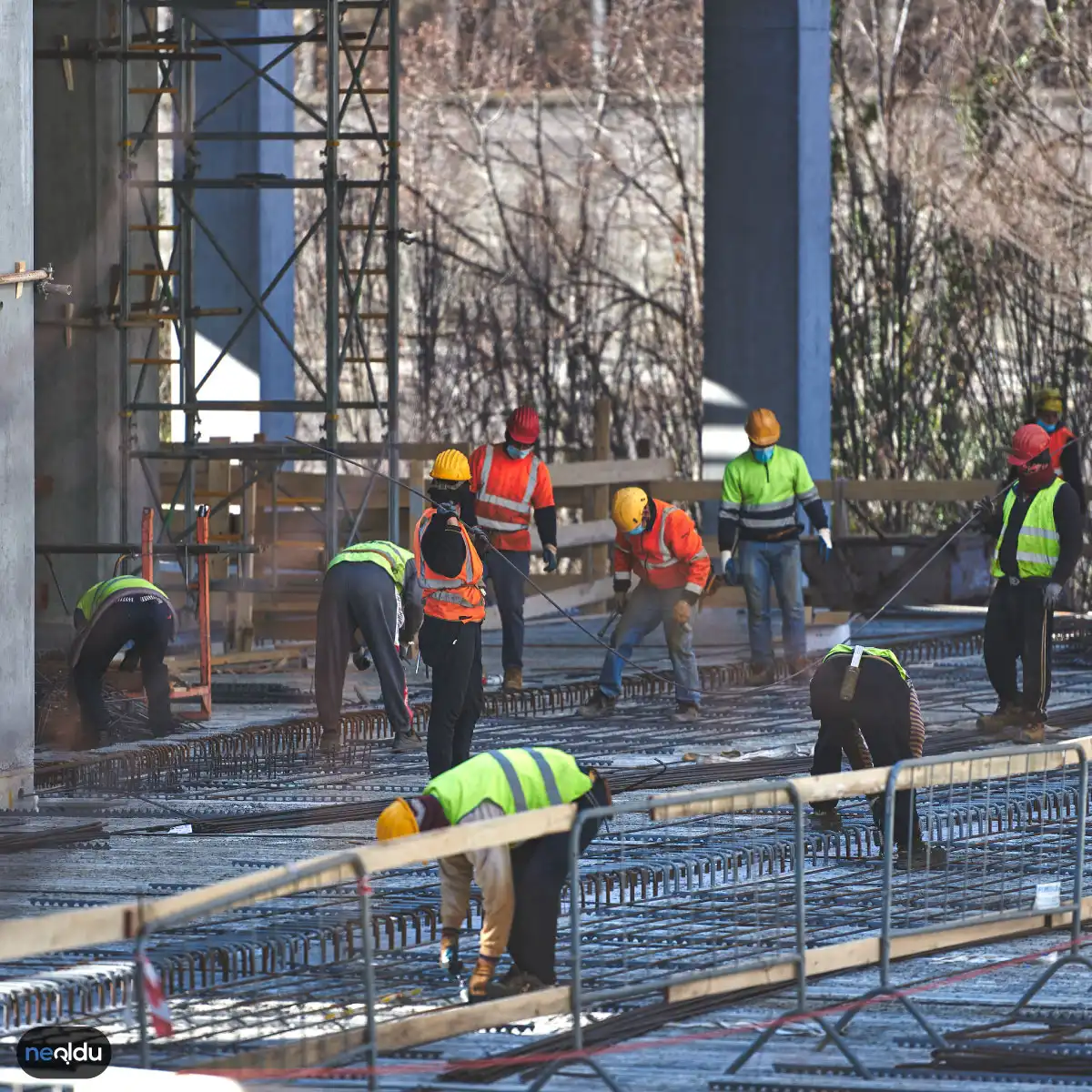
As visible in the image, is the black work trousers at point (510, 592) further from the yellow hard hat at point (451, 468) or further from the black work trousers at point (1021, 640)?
the yellow hard hat at point (451, 468)

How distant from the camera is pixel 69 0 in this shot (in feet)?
59.7

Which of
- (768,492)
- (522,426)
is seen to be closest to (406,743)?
(522,426)

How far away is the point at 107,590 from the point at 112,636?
0.27 m

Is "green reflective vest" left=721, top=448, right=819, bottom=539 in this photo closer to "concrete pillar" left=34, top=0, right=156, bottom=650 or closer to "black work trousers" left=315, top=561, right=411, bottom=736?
"black work trousers" left=315, top=561, right=411, bottom=736

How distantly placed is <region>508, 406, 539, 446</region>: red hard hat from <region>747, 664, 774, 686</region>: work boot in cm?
265

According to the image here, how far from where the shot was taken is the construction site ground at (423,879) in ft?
23.2

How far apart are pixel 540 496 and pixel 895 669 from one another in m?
5.67

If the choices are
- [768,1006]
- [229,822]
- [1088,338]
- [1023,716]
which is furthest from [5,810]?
[1088,338]

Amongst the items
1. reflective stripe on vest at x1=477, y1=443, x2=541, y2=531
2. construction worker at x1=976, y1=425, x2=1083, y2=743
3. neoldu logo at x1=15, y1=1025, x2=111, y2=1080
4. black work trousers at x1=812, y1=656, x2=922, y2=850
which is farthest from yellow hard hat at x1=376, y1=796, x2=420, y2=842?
reflective stripe on vest at x1=477, y1=443, x2=541, y2=531

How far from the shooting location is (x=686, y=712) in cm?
1496

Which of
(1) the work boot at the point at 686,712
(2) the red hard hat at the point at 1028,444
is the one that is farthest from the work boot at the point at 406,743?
(2) the red hard hat at the point at 1028,444

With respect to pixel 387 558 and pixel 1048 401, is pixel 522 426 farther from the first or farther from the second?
pixel 1048 401

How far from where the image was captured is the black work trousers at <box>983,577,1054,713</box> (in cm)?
1333

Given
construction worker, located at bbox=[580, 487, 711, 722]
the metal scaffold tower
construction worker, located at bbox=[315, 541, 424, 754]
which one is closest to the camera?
construction worker, located at bbox=[315, 541, 424, 754]
